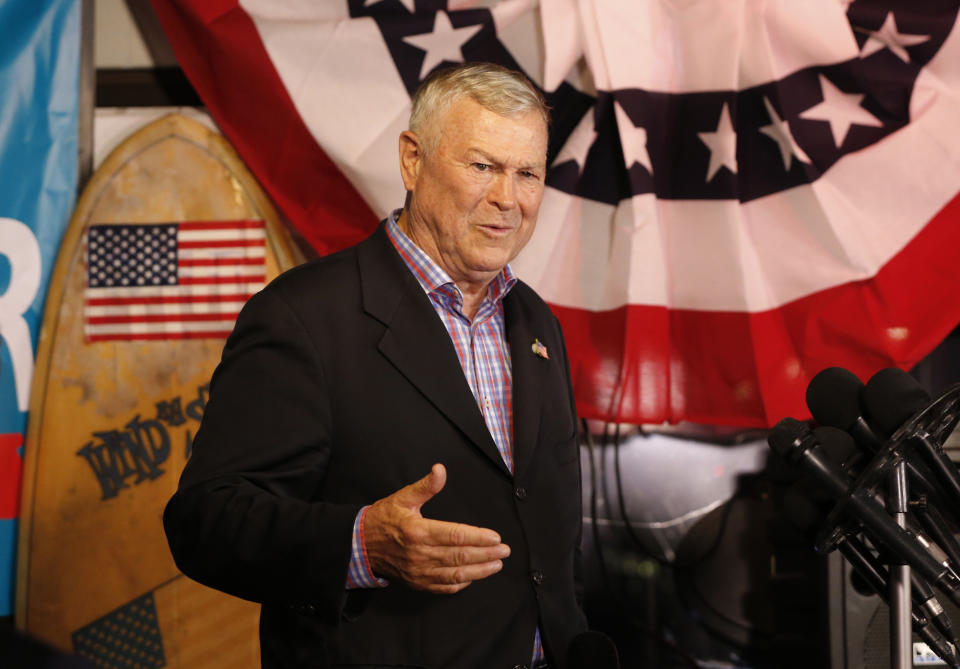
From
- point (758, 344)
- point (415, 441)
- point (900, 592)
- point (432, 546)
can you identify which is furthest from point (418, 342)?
point (758, 344)

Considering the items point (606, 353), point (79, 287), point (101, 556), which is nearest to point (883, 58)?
point (606, 353)

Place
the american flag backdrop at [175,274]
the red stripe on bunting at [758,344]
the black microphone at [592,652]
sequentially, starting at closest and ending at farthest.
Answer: the black microphone at [592,652] → the red stripe on bunting at [758,344] → the american flag backdrop at [175,274]

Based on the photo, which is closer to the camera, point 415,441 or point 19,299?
point 415,441

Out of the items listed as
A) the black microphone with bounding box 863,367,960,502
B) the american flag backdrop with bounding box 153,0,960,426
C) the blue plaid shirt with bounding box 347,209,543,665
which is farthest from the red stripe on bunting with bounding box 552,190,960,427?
the black microphone with bounding box 863,367,960,502

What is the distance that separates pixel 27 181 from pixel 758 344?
202 cm

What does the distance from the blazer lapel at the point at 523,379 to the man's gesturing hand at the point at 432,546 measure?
1.02ft

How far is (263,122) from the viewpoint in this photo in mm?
2297

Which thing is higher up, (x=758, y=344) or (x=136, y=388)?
(x=758, y=344)

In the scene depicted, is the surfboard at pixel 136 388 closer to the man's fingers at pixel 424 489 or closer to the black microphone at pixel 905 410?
the man's fingers at pixel 424 489

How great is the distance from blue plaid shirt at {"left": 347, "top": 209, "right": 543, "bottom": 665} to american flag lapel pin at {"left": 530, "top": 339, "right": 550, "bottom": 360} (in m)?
0.05

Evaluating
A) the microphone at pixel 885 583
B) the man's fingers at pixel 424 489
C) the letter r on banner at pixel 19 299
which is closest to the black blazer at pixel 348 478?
the man's fingers at pixel 424 489

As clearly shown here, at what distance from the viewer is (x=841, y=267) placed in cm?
219

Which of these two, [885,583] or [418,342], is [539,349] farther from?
[885,583]

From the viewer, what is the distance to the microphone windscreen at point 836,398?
1.28m
